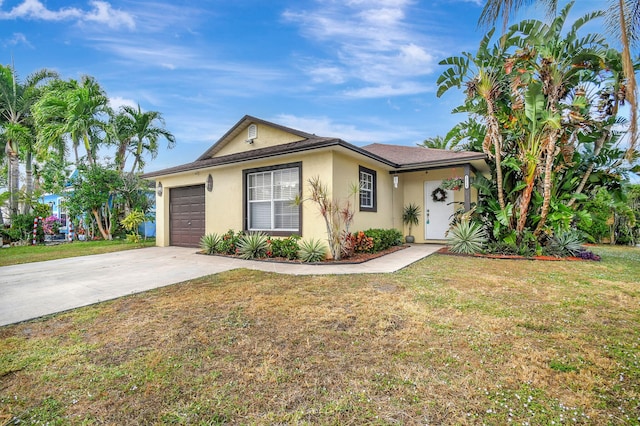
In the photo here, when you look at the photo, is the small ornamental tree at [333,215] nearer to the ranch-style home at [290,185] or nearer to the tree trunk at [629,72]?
the ranch-style home at [290,185]

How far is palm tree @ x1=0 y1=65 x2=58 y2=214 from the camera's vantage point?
52.2 ft

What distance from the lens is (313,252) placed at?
25.1 feet

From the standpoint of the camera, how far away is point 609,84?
306 inches

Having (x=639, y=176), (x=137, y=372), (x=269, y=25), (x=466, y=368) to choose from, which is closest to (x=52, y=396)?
(x=137, y=372)

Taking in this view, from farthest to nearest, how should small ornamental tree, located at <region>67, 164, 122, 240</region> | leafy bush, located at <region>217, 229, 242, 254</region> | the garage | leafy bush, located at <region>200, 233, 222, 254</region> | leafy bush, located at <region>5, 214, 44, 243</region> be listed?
leafy bush, located at <region>5, 214, 44, 243</region>, small ornamental tree, located at <region>67, 164, 122, 240</region>, the garage, leafy bush, located at <region>200, 233, 222, 254</region>, leafy bush, located at <region>217, 229, 242, 254</region>

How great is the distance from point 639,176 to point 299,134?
32.5 ft

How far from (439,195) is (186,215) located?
31.9 ft

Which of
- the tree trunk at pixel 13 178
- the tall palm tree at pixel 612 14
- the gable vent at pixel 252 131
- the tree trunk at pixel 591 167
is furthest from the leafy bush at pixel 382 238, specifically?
the tree trunk at pixel 13 178

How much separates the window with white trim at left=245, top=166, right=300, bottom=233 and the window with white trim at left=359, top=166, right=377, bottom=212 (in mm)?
2126

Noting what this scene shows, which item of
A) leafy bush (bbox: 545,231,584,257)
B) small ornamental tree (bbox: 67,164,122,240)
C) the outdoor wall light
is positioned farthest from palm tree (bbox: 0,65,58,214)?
leafy bush (bbox: 545,231,584,257)

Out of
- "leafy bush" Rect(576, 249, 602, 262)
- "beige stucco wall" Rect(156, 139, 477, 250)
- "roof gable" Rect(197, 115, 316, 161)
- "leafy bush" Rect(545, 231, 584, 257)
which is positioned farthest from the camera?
"roof gable" Rect(197, 115, 316, 161)

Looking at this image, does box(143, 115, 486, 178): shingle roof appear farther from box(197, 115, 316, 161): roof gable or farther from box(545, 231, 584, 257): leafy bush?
box(545, 231, 584, 257): leafy bush

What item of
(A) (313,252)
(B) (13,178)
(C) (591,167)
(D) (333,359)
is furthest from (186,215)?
(C) (591,167)

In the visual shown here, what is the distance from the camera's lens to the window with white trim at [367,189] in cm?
949
